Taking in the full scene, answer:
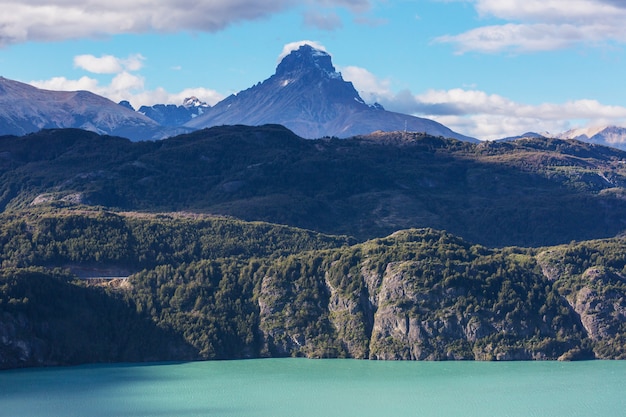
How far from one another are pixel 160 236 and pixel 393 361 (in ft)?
178

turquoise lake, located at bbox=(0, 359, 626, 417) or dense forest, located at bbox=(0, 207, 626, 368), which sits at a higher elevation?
dense forest, located at bbox=(0, 207, 626, 368)

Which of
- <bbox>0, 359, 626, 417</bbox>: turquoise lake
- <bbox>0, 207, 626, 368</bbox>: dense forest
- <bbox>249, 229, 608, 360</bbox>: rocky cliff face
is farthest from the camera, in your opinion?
<bbox>249, 229, 608, 360</bbox>: rocky cliff face

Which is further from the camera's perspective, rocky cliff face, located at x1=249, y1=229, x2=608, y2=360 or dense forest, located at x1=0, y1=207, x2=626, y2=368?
rocky cliff face, located at x1=249, y1=229, x2=608, y2=360

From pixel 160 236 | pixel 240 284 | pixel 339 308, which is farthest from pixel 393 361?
pixel 160 236

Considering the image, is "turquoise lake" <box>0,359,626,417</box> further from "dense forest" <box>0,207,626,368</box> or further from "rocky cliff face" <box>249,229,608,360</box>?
"dense forest" <box>0,207,626,368</box>

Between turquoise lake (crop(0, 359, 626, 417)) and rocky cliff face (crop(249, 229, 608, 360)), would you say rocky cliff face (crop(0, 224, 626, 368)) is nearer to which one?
rocky cliff face (crop(249, 229, 608, 360))

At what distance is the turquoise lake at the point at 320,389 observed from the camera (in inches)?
4806

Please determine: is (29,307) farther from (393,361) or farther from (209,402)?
(393,361)

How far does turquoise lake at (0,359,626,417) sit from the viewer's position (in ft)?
400

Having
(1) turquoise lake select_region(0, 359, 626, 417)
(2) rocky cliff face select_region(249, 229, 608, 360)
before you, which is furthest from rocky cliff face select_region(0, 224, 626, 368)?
(1) turquoise lake select_region(0, 359, 626, 417)

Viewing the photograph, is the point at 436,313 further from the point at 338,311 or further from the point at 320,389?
the point at 320,389

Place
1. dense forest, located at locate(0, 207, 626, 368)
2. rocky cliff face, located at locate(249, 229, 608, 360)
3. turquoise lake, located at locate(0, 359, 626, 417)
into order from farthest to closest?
rocky cliff face, located at locate(249, 229, 608, 360)
dense forest, located at locate(0, 207, 626, 368)
turquoise lake, located at locate(0, 359, 626, 417)

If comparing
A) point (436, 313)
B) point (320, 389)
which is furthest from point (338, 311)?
point (320, 389)

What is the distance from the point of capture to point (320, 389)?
135 metres
